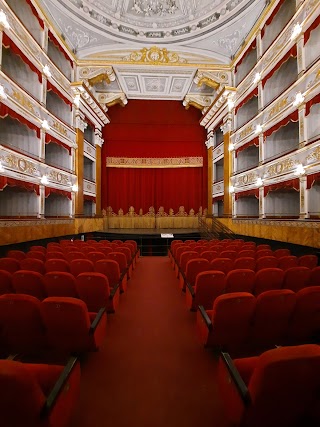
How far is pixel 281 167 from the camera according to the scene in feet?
26.4

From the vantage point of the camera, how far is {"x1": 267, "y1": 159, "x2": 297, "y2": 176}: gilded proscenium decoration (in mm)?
7504

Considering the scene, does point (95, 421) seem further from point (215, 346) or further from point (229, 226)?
point (229, 226)

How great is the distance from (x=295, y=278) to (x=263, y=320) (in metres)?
1.09

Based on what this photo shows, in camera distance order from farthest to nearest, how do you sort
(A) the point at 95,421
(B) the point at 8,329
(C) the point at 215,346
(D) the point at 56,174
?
(D) the point at 56,174 < (C) the point at 215,346 < (B) the point at 8,329 < (A) the point at 95,421

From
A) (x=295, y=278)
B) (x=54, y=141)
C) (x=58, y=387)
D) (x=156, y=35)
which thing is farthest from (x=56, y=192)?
(x=58, y=387)

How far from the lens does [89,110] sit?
12.4 meters

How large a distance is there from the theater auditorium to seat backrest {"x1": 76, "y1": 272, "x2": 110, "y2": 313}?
0.01 meters

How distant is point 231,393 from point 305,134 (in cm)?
707

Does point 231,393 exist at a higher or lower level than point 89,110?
lower

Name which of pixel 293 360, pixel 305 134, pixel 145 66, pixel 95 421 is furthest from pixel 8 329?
pixel 145 66

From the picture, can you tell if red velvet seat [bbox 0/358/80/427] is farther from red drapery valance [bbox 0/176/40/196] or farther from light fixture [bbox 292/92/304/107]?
light fixture [bbox 292/92/304/107]

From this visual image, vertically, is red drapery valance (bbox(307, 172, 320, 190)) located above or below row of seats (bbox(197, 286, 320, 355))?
above

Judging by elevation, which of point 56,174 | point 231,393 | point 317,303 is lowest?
point 231,393

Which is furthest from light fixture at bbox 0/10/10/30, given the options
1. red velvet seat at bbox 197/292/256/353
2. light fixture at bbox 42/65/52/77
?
red velvet seat at bbox 197/292/256/353
